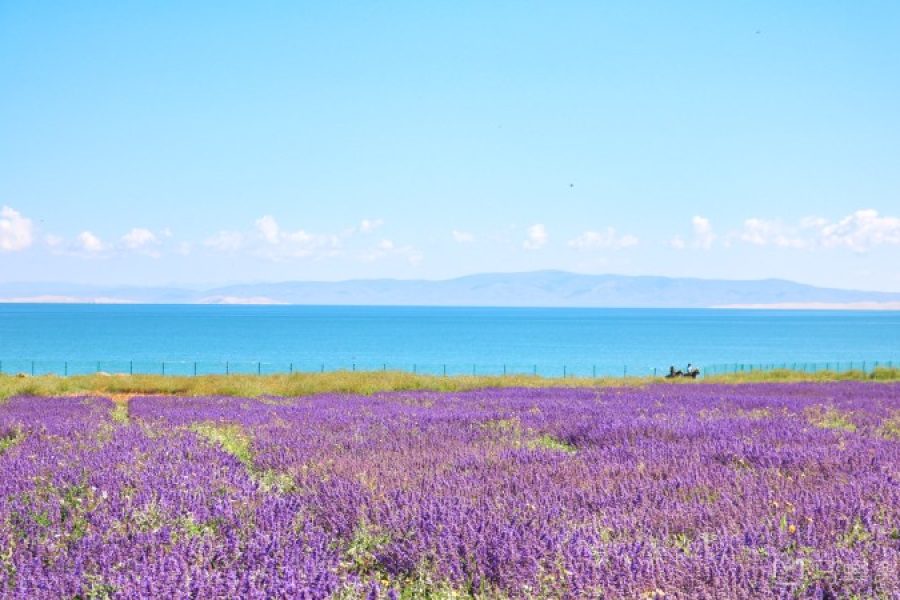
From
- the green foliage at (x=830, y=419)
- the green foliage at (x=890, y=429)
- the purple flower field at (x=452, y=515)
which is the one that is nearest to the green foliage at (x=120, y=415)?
the purple flower field at (x=452, y=515)

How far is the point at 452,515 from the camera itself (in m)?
4.79

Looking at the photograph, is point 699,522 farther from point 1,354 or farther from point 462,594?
point 1,354

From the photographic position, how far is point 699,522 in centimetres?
495

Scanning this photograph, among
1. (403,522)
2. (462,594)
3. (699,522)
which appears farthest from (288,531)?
(699,522)

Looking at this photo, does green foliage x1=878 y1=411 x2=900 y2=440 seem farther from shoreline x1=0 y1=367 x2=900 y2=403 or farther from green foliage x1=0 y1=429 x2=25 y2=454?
shoreline x1=0 y1=367 x2=900 y2=403

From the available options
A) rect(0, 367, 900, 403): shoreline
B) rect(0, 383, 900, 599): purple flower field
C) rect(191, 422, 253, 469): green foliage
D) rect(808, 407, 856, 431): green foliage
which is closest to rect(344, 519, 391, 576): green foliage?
rect(0, 383, 900, 599): purple flower field

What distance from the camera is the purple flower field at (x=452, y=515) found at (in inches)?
145

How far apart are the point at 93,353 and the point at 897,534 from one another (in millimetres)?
91313

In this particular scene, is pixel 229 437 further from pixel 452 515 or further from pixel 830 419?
pixel 830 419

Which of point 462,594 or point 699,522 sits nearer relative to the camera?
point 462,594

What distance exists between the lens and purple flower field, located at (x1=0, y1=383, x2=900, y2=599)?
12.1 feet

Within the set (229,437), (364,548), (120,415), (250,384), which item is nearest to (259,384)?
(250,384)

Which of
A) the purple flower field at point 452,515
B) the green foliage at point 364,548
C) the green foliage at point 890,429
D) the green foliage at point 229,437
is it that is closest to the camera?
the purple flower field at point 452,515

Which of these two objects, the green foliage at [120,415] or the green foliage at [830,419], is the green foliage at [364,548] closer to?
the green foliage at [830,419]
